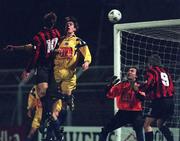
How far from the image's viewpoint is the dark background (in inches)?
619

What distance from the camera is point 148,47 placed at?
511 inches

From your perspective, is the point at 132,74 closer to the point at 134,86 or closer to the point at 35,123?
the point at 134,86

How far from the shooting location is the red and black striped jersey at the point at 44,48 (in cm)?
1122

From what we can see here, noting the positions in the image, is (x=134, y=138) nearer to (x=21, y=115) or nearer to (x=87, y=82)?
(x=87, y=82)

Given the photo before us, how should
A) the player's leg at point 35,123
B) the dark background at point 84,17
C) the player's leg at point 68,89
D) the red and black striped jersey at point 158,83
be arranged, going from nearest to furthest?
the player's leg at point 68,89
the player's leg at point 35,123
the red and black striped jersey at point 158,83
the dark background at point 84,17

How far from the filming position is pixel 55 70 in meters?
11.3

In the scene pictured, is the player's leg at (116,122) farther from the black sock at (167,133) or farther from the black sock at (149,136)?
the black sock at (167,133)

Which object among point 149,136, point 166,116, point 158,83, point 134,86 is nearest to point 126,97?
point 134,86

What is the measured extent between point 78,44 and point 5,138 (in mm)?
3943

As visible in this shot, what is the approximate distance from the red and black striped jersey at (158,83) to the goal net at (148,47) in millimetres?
427

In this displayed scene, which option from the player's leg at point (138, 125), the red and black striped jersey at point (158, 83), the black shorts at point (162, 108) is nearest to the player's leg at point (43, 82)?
the player's leg at point (138, 125)

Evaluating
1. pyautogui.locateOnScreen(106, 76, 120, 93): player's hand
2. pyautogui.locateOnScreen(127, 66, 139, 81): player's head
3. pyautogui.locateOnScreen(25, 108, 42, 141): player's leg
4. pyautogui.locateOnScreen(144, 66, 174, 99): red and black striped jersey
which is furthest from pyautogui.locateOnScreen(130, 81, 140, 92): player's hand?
pyautogui.locateOnScreen(25, 108, 42, 141): player's leg

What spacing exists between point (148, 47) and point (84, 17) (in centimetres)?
425

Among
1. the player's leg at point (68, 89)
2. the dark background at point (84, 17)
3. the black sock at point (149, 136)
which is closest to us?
the player's leg at point (68, 89)
